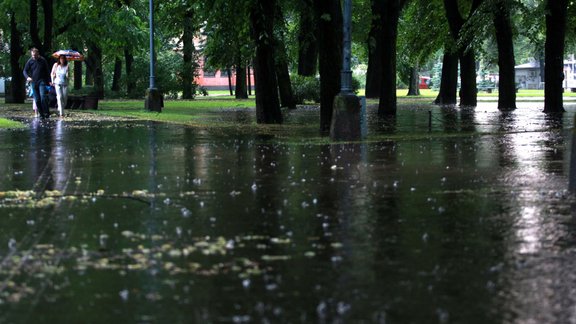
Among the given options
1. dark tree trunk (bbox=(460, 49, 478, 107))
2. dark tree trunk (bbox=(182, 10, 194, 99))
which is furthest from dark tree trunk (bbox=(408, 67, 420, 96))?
dark tree trunk (bbox=(460, 49, 478, 107))

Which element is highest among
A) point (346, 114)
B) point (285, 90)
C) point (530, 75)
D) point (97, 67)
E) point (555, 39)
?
point (530, 75)

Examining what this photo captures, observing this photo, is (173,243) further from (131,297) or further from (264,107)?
(264,107)

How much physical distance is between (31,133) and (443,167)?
11126 mm

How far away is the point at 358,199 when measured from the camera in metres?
11.0

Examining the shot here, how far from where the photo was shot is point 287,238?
848 cm

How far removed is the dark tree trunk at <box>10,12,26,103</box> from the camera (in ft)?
164

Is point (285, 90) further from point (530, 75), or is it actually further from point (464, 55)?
point (530, 75)

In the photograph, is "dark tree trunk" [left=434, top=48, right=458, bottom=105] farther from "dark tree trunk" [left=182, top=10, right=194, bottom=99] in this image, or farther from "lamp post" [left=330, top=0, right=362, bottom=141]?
"lamp post" [left=330, top=0, right=362, bottom=141]

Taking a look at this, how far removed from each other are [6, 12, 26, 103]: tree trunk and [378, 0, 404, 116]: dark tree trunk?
73.1 feet

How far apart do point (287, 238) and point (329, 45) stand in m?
14.8

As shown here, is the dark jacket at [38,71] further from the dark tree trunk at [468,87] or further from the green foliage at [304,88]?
the green foliage at [304,88]

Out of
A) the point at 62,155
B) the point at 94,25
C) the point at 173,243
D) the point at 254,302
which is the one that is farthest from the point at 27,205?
the point at 94,25

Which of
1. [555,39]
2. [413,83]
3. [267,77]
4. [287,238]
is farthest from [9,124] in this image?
[413,83]

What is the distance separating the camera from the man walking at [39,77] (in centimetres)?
2884
